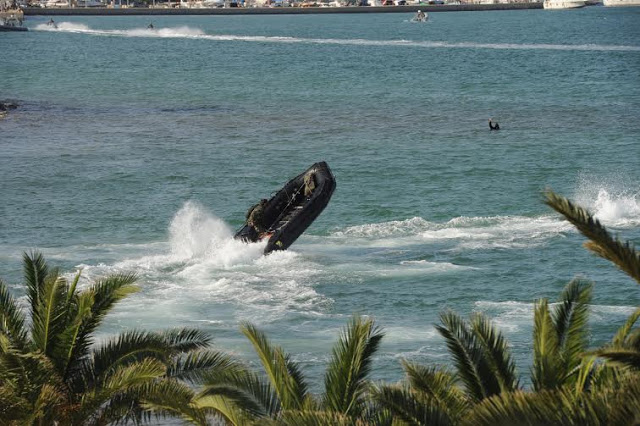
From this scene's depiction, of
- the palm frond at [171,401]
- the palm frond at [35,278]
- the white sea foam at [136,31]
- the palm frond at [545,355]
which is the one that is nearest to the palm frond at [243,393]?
the palm frond at [171,401]

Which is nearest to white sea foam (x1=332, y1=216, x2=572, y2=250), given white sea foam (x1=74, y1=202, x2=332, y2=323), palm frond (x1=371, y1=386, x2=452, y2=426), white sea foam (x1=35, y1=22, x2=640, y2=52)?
white sea foam (x1=74, y1=202, x2=332, y2=323)

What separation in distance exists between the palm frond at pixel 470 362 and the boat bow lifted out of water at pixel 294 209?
66.4 ft

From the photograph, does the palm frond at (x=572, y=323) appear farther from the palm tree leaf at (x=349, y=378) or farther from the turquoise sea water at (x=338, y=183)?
the turquoise sea water at (x=338, y=183)

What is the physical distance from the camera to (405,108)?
75.0m

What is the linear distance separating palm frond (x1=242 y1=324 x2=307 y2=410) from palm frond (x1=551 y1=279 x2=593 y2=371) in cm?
334

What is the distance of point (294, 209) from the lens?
38.8 m

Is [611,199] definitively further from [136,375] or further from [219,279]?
[136,375]

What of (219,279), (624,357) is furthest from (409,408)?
(219,279)

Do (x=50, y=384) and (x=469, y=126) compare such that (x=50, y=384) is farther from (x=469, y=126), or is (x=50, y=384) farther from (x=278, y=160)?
(x=469, y=126)

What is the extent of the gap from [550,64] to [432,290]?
75192 millimetres

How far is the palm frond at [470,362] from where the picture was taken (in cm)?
1539

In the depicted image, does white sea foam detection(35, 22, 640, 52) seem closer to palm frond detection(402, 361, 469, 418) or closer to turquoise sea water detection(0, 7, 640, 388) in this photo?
turquoise sea water detection(0, 7, 640, 388)

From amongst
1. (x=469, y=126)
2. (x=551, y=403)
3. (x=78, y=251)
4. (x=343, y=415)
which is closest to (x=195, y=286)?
(x=78, y=251)

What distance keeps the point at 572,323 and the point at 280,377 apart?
12.5 ft
